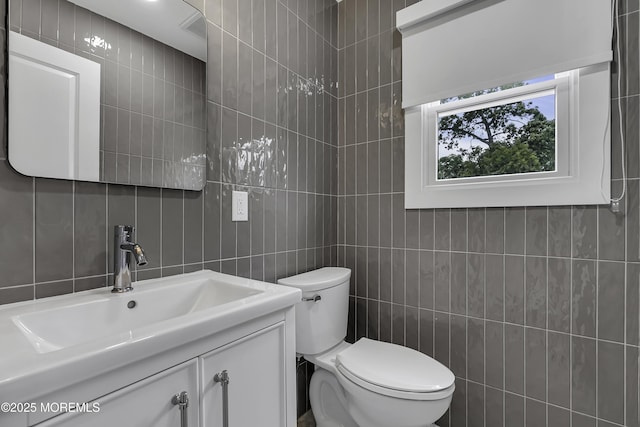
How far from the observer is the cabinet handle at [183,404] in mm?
645

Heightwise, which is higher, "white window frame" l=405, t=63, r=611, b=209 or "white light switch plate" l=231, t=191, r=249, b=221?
"white window frame" l=405, t=63, r=611, b=209

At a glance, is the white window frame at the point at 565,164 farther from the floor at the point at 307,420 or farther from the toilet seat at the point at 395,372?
the floor at the point at 307,420

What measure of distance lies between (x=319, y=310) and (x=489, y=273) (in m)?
0.83

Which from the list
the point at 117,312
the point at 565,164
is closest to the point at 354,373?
the point at 117,312

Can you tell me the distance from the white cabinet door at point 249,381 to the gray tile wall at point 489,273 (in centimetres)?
98

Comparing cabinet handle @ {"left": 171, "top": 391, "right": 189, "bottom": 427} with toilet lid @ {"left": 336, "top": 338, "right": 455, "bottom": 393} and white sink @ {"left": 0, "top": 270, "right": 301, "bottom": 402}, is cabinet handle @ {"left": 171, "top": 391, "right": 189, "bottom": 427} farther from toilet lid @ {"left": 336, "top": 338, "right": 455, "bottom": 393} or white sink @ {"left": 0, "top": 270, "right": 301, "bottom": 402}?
toilet lid @ {"left": 336, "top": 338, "right": 455, "bottom": 393}

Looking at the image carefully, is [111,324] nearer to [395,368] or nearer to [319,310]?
[319,310]

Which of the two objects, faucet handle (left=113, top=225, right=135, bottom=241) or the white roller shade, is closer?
faucet handle (left=113, top=225, right=135, bottom=241)

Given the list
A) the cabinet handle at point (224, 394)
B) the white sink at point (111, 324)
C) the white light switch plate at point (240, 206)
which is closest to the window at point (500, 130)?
the white light switch plate at point (240, 206)

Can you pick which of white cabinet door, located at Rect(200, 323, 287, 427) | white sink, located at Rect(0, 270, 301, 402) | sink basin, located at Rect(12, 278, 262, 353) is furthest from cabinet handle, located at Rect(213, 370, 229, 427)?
sink basin, located at Rect(12, 278, 262, 353)

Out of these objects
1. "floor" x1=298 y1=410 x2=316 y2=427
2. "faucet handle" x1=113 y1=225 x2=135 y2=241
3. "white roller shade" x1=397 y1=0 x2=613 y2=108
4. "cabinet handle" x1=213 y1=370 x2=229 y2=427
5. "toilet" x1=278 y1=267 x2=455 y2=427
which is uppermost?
"white roller shade" x1=397 y1=0 x2=613 y2=108

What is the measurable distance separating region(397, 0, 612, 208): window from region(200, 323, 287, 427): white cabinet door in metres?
1.10

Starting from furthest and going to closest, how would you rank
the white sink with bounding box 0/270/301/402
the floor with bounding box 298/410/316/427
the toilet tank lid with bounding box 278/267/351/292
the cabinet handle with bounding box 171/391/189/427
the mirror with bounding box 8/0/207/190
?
the floor with bounding box 298/410/316/427 → the toilet tank lid with bounding box 278/267/351/292 → the mirror with bounding box 8/0/207/190 → the cabinet handle with bounding box 171/391/189/427 → the white sink with bounding box 0/270/301/402

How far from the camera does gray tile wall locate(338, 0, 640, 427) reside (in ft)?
3.87
